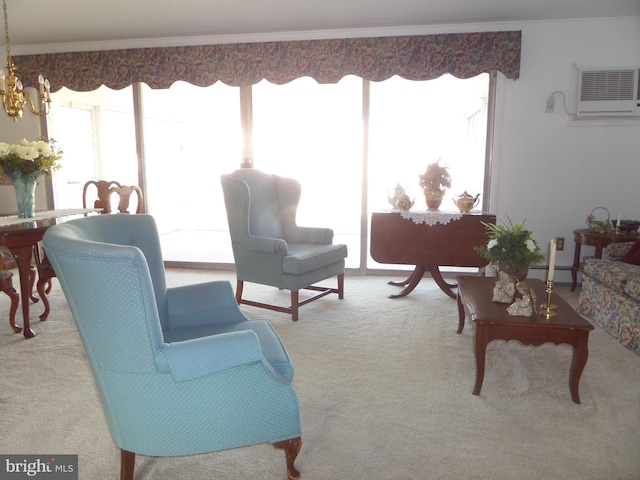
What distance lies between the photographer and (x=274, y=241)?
3188 millimetres

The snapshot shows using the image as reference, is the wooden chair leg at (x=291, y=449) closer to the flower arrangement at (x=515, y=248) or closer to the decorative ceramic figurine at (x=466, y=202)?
the flower arrangement at (x=515, y=248)

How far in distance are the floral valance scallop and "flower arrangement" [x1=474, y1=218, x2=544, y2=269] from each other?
7.11ft

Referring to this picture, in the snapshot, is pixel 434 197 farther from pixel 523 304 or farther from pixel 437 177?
pixel 523 304

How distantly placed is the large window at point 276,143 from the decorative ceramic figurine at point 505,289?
1692 mm

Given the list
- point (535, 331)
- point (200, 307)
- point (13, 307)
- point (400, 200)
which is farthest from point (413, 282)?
point (13, 307)

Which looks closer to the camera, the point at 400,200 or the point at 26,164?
the point at 26,164

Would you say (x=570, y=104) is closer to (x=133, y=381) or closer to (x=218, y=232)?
(x=133, y=381)

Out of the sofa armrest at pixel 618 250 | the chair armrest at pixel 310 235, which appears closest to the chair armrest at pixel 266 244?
the chair armrest at pixel 310 235

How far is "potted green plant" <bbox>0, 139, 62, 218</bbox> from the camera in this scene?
2.88 metres

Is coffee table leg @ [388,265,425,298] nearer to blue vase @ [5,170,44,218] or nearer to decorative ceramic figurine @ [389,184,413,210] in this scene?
decorative ceramic figurine @ [389,184,413,210]

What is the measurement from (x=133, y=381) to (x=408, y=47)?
11.9ft

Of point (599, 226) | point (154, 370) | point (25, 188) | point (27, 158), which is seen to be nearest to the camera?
point (154, 370)

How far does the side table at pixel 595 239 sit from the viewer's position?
3.47 meters

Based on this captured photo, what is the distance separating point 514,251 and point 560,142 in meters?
2.27
